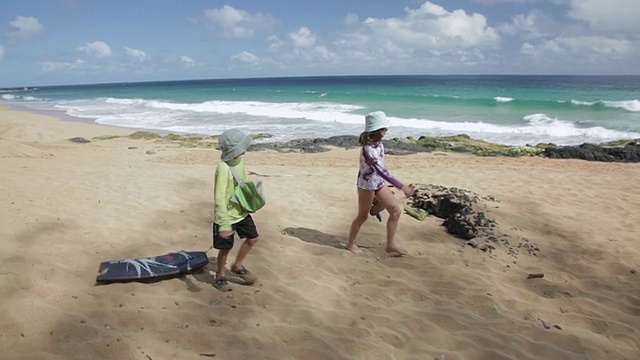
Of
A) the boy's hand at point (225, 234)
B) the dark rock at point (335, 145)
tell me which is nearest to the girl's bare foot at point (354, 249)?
the boy's hand at point (225, 234)

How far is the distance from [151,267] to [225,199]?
1020mm

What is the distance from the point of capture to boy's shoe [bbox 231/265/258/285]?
3.82 metres

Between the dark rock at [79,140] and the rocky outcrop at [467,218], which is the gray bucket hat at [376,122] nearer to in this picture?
the rocky outcrop at [467,218]

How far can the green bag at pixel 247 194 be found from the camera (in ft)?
11.3

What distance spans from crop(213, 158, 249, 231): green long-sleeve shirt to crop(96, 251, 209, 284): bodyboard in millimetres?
767

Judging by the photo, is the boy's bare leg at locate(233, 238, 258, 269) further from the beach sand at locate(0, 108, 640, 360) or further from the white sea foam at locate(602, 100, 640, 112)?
the white sea foam at locate(602, 100, 640, 112)

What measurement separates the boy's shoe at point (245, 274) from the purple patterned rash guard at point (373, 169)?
54.2 inches

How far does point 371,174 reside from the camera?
4281mm

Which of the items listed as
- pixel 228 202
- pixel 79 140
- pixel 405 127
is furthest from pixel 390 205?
pixel 405 127

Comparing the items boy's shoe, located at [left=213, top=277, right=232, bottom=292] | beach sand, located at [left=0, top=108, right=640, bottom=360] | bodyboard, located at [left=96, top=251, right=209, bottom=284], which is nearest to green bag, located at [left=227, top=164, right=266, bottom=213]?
boy's shoe, located at [left=213, top=277, right=232, bottom=292]

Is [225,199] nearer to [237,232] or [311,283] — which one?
[237,232]

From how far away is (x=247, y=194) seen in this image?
11.4ft

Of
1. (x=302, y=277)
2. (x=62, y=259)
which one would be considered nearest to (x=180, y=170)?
(x=62, y=259)

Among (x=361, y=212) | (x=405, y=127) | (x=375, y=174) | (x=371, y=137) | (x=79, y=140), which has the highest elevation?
(x=371, y=137)
